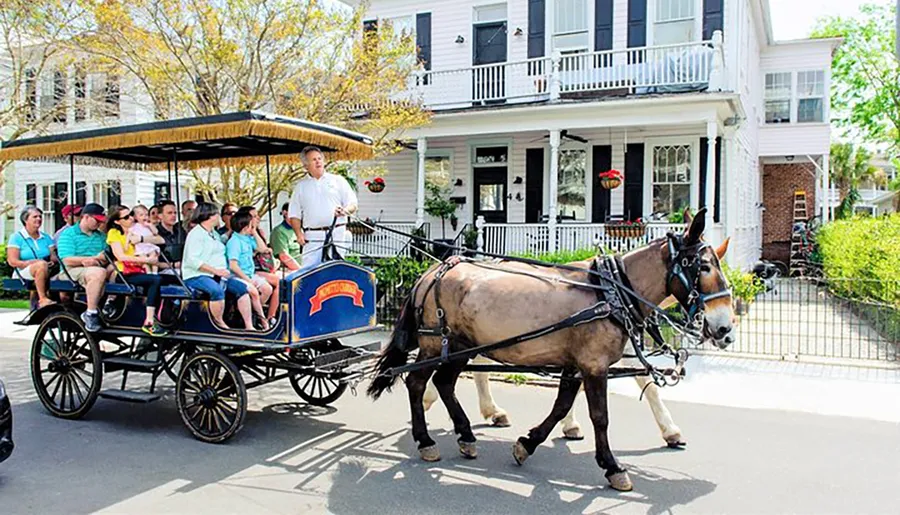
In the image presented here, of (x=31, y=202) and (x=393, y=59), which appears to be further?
(x=31, y=202)

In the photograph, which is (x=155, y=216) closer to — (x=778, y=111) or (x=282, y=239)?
(x=282, y=239)

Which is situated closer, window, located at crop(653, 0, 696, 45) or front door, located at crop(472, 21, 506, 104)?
window, located at crop(653, 0, 696, 45)

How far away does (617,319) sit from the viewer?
203 inches

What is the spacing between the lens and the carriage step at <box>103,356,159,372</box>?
6.75 metres

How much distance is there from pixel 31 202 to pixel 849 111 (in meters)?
38.0

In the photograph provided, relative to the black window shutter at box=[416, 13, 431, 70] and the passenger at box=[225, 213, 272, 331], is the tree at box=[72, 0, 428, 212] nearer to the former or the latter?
the passenger at box=[225, 213, 272, 331]

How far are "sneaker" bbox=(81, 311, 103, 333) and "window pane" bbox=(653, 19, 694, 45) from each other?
14.3m

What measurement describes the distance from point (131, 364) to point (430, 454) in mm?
3194

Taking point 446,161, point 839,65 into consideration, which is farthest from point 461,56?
point 839,65

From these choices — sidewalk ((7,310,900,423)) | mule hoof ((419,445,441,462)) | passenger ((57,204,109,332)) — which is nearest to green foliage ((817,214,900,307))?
sidewalk ((7,310,900,423))

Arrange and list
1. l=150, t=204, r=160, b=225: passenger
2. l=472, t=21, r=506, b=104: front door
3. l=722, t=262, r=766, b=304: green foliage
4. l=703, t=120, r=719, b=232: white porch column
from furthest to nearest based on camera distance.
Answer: l=472, t=21, r=506, b=104: front door → l=703, t=120, r=719, b=232: white porch column → l=722, t=262, r=766, b=304: green foliage → l=150, t=204, r=160, b=225: passenger

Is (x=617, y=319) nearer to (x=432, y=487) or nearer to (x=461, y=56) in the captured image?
(x=432, y=487)

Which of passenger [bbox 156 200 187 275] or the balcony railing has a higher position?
the balcony railing

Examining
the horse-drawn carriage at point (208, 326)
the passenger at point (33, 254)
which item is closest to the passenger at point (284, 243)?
the horse-drawn carriage at point (208, 326)
